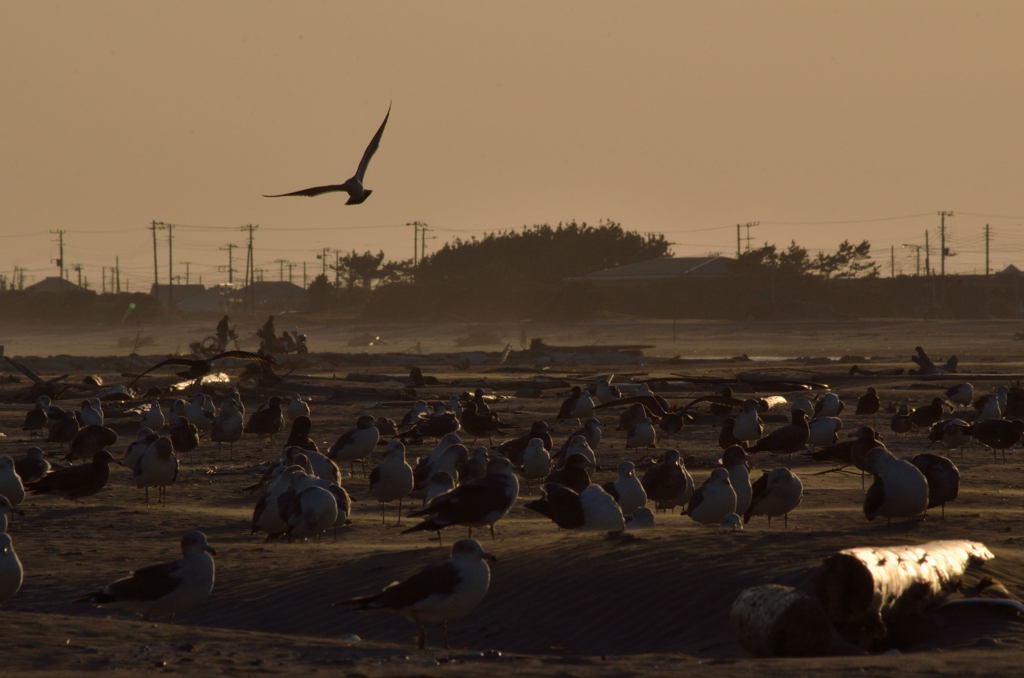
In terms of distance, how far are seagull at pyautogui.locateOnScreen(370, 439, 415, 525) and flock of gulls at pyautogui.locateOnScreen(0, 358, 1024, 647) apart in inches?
0.8

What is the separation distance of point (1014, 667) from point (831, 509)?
8.70 meters

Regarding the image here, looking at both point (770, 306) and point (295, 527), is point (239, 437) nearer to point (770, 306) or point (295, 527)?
point (295, 527)

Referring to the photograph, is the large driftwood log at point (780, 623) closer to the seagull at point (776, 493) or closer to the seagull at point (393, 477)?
the seagull at point (776, 493)

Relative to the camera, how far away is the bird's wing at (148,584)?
11.2 meters

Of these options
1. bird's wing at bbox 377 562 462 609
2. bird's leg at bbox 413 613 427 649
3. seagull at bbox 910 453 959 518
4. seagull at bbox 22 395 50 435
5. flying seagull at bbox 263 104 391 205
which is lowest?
bird's leg at bbox 413 613 427 649

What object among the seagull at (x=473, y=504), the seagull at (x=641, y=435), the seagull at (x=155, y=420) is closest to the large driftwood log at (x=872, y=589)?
the seagull at (x=473, y=504)

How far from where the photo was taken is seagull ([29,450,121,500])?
1855cm

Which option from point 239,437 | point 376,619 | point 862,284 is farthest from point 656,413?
point 862,284

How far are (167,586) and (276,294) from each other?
16803cm

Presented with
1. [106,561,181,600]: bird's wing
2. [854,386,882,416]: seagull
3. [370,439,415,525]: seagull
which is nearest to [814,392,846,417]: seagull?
[854,386,882,416]: seagull

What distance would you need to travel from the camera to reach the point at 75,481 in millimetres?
18672

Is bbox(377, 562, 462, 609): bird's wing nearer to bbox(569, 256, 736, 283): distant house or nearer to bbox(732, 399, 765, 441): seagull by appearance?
bbox(732, 399, 765, 441): seagull

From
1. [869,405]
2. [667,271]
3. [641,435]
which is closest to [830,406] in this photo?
[869,405]

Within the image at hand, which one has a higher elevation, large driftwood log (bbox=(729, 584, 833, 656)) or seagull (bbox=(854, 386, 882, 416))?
seagull (bbox=(854, 386, 882, 416))
